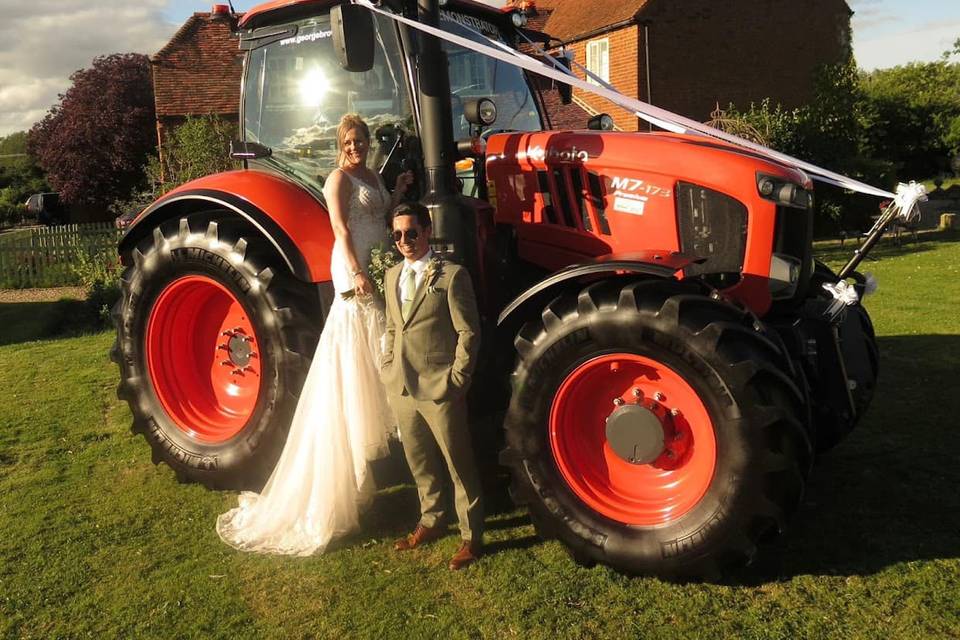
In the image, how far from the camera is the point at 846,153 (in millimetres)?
16406

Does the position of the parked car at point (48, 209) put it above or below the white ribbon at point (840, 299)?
above

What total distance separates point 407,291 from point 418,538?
3.81ft

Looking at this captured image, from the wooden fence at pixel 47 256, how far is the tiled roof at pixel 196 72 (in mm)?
9864

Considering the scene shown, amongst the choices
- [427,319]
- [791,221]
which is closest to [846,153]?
[791,221]

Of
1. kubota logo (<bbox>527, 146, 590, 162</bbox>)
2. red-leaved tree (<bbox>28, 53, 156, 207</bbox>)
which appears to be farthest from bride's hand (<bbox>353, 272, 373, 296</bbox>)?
red-leaved tree (<bbox>28, 53, 156, 207</bbox>)

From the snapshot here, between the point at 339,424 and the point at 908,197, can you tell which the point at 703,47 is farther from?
the point at 339,424

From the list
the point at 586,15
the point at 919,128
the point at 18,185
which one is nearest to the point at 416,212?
the point at 586,15

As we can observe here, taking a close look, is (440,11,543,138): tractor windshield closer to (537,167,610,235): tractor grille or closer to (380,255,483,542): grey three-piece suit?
(537,167,610,235): tractor grille

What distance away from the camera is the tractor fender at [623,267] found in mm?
3281

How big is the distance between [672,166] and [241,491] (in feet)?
9.34

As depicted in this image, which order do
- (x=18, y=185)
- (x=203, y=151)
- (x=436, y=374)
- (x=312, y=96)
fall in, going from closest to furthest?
(x=436, y=374) < (x=312, y=96) < (x=203, y=151) < (x=18, y=185)

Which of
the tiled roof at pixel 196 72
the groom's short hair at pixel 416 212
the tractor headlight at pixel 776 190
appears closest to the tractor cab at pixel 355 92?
the groom's short hair at pixel 416 212

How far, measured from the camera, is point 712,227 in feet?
12.1

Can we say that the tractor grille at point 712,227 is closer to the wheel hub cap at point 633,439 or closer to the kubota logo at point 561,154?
the kubota logo at point 561,154
